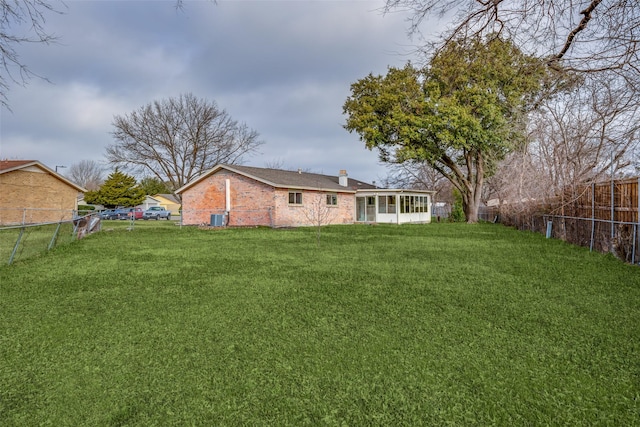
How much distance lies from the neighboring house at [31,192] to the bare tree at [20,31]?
59.4 feet

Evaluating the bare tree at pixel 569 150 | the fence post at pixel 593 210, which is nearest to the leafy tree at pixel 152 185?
the bare tree at pixel 569 150

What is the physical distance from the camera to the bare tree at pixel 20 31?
165 inches

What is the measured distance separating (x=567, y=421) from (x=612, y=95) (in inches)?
242

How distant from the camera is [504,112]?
21453 mm

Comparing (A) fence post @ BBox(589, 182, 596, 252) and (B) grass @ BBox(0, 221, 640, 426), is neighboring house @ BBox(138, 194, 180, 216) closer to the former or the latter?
(B) grass @ BBox(0, 221, 640, 426)

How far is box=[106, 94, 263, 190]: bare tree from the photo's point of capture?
105ft

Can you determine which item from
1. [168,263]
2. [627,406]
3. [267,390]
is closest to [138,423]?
[267,390]

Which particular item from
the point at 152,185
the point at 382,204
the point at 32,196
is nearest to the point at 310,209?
the point at 382,204

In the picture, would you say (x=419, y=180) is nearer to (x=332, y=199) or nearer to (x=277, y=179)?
(x=332, y=199)

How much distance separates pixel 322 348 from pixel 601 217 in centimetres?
960

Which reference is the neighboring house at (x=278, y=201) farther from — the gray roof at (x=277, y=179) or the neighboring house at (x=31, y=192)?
the neighboring house at (x=31, y=192)

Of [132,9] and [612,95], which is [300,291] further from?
[612,95]

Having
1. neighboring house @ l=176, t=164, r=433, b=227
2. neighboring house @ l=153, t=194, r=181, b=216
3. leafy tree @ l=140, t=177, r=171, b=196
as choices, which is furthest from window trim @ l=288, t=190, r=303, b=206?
leafy tree @ l=140, t=177, r=171, b=196

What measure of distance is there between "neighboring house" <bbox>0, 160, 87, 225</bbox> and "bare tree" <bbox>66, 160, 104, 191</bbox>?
40.9 m
